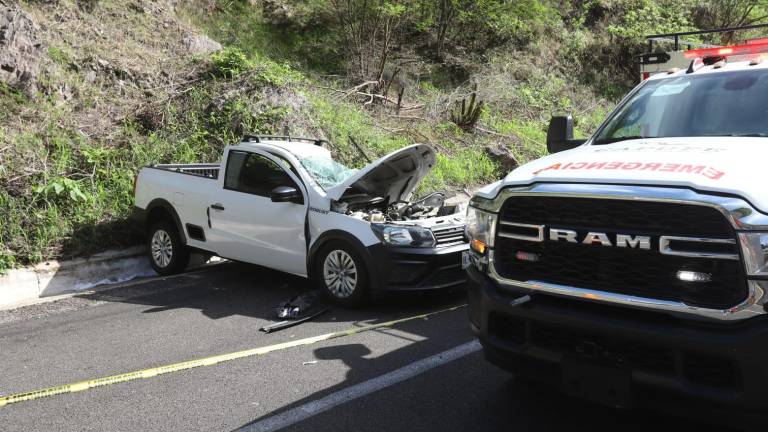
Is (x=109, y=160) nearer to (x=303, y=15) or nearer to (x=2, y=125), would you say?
(x=2, y=125)

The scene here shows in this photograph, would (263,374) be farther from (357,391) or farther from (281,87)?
(281,87)

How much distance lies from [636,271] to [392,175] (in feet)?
15.1

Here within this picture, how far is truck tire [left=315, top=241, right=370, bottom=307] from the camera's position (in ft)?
21.3

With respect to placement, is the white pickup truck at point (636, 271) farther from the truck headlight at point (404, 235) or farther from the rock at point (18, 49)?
the rock at point (18, 49)

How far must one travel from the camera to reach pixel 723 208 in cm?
277

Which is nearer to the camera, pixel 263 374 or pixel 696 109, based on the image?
pixel 696 109

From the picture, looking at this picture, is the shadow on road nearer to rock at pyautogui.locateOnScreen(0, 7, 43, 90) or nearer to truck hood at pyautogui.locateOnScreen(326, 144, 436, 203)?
truck hood at pyautogui.locateOnScreen(326, 144, 436, 203)

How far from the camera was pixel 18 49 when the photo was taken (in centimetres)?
1052

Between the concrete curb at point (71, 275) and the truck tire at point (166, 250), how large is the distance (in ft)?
1.04

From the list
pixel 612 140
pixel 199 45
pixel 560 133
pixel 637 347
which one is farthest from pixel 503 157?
pixel 637 347

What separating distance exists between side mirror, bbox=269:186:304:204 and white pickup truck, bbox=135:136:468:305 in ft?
0.04

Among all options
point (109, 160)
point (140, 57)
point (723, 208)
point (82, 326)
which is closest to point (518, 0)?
point (140, 57)

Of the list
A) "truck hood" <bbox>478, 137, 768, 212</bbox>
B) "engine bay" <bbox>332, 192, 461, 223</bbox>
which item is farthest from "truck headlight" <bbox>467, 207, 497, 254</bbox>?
"engine bay" <bbox>332, 192, 461, 223</bbox>

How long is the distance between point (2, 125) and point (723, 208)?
391 inches
